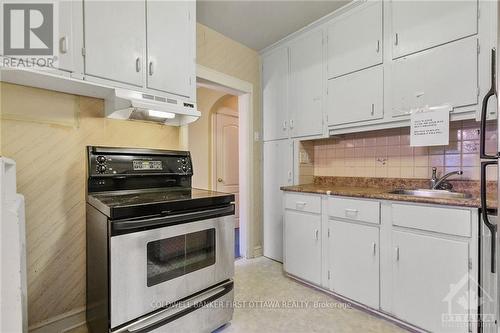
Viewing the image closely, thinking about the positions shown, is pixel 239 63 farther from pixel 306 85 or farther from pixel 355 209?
pixel 355 209

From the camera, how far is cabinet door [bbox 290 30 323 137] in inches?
95.8

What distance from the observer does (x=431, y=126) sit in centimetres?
174

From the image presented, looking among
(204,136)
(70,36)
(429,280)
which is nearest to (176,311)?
(429,280)

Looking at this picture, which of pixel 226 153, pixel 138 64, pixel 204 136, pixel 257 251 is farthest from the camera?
pixel 226 153

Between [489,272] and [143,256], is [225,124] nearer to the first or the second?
[143,256]

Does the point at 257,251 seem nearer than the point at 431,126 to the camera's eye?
No

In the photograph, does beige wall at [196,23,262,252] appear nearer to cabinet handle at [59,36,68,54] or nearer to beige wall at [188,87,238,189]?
beige wall at [188,87,238,189]

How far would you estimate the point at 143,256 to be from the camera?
1258 mm

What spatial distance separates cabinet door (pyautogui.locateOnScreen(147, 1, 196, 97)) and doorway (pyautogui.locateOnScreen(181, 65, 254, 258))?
0.76m

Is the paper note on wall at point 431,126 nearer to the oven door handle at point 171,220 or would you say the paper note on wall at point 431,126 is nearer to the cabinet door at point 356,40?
the cabinet door at point 356,40

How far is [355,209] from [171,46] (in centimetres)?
182

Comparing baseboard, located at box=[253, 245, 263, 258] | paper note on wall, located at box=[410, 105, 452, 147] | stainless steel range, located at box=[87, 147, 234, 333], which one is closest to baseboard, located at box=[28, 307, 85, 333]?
stainless steel range, located at box=[87, 147, 234, 333]

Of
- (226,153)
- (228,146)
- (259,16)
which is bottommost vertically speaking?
(226,153)

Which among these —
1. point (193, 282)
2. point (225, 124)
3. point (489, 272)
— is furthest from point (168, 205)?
point (225, 124)
